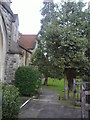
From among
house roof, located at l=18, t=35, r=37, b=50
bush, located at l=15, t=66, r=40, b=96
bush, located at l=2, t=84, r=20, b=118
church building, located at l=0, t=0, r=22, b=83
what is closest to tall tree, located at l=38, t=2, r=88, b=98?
bush, located at l=15, t=66, r=40, b=96

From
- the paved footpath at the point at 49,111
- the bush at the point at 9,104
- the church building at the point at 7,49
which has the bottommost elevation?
the paved footpath at the point at 49,111

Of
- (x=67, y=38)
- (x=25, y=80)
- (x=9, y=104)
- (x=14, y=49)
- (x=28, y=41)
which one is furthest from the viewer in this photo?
(x=28, y=41)

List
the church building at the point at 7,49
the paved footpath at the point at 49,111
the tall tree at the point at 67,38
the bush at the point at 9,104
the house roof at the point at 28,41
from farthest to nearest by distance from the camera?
the house roof at the point at 28,41
the church building at the point at 7,49
the tall tree at the point at 67,38
the paved footpath at the point at 49,111
the bush at the point at 9,104

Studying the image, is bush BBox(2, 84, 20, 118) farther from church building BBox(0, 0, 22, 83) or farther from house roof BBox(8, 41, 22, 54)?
house roof BBox(8, 41, 22, 54)

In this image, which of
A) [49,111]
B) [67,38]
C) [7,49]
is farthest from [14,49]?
[49,111]

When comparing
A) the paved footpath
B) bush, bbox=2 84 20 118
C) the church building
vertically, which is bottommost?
the paved footpath

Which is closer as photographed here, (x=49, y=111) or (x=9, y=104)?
(x=9, y=104)

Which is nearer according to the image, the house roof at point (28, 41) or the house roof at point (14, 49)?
the house roof at point (14, 49)

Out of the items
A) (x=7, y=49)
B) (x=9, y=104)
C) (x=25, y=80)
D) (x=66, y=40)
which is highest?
(x=66, y=40)

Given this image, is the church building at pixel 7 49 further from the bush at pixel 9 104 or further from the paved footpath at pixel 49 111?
the bush at pixel 9 104

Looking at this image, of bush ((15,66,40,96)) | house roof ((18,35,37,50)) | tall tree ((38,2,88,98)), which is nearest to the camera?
tall tree ((38,2,88,98))

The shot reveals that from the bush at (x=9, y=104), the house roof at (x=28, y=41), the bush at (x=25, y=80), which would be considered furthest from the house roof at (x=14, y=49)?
the house roof at (x=28, y=41)

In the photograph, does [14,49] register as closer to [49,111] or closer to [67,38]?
[67,38]

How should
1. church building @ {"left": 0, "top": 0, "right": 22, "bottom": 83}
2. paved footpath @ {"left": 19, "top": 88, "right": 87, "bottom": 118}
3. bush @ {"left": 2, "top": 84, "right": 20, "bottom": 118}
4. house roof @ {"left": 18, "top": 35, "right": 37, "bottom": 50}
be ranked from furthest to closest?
house roof @ {"left": 18, "top": 35, "right": 37, "bottom": 50} → church building @ {"left": 0, "top": 0, "right": 22, "bottom": 83} → paved footpath @ {"left": 19, "top": 88, "right": 87, "bottom": 118} → bush @ {"left": 2, "top": 84, "right": 20, "bottom": 118}
